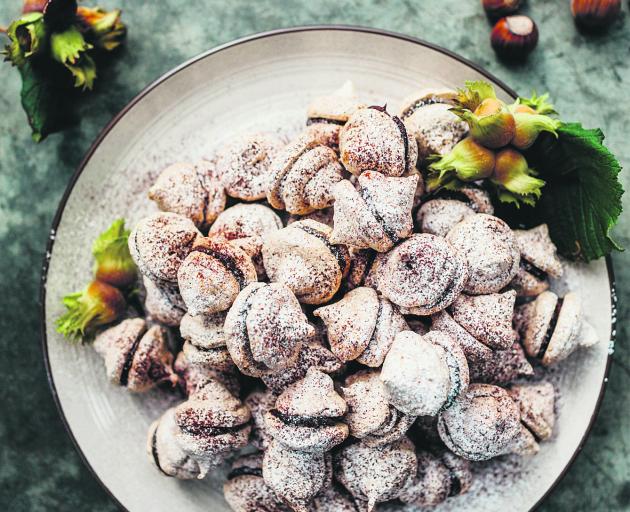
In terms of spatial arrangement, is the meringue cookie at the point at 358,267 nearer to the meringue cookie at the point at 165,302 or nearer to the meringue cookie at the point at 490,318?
the meringue cookie at the point at 490,318

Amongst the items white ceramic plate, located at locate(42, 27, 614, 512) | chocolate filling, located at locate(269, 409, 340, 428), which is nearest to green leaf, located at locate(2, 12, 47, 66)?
A: white ceramic plate, located at locate(42, 27, 614, 512)

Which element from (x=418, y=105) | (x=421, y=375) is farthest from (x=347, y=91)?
(x=421, y=375)

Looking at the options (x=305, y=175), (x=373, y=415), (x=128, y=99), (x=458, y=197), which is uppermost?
(x=128, y=99)

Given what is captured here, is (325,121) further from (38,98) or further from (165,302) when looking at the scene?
(38,98)

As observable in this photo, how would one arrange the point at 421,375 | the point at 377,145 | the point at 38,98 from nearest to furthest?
the point at 421,375
the point at 377,145
the point at 38,98

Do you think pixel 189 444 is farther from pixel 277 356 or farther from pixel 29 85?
pixel 29 85

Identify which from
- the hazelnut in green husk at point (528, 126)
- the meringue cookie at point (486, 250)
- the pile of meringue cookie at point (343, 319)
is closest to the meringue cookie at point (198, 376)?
the pile of meringue cookie at point (343, 319)

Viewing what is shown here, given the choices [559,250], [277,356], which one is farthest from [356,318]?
[559,250]
